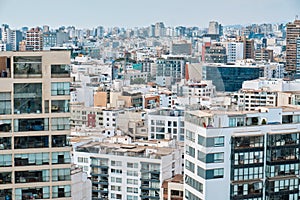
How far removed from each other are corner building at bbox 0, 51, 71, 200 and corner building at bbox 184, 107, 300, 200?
755 millimetres

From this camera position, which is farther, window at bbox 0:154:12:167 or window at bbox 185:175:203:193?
window at bbox 185:175:203:193

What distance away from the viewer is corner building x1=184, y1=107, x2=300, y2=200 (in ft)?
9.43

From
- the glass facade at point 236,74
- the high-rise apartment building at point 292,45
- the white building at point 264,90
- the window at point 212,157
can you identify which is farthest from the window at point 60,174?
the high-rise apartment building at point 292,45

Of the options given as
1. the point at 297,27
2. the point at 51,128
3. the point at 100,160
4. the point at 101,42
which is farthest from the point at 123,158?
the point at 101,42

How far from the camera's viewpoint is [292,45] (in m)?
14.9

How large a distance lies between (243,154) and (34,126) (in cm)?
101

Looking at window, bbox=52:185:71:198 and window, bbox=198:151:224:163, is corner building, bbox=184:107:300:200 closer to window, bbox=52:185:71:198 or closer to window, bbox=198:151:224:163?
window, bbox=198:151:224:163

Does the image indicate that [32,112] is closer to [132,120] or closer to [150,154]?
[150,154]

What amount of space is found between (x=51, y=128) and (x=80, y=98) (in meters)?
6.43

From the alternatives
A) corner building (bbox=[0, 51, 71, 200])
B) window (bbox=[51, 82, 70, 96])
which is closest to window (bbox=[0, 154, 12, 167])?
corner building (bbox=[0, 51, 71, 200])

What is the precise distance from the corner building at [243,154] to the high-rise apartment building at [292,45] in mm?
10958

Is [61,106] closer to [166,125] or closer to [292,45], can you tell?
[166,125]

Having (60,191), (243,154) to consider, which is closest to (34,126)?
(60,191)

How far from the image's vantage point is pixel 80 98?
8742 mm
